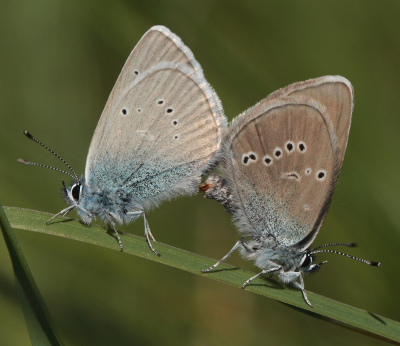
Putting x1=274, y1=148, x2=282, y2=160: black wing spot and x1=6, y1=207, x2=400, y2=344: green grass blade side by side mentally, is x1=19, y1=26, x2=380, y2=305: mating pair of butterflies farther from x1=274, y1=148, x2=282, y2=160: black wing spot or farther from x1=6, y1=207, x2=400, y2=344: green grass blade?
x1=6, y1=207, x2=400, y2=344: green grass blade

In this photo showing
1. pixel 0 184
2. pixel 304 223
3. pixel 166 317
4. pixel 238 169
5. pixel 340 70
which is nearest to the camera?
pixel 304 223

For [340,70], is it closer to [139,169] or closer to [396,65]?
[396,65]

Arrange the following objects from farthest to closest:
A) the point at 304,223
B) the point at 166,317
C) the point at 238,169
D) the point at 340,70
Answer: the point at 340,70 → the point at 166,317 → the point at 238,169 → the point at 304,223

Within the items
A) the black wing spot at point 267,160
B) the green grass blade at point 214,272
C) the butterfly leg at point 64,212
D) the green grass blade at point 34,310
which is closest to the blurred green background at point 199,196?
the butterfly leg at point 64,212

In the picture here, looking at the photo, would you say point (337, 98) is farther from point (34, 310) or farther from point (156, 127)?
point (34, 310)

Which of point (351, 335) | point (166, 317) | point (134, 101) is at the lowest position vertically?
point (166, 317)

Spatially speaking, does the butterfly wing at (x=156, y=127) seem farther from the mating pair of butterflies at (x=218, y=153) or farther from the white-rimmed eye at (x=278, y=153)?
the white-rimmed eye at (x=278, y=153)

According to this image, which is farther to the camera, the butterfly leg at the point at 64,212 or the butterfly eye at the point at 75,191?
the butterfly eye at the point at 75,191

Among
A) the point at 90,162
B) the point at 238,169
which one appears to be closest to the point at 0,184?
the point at 90,162
